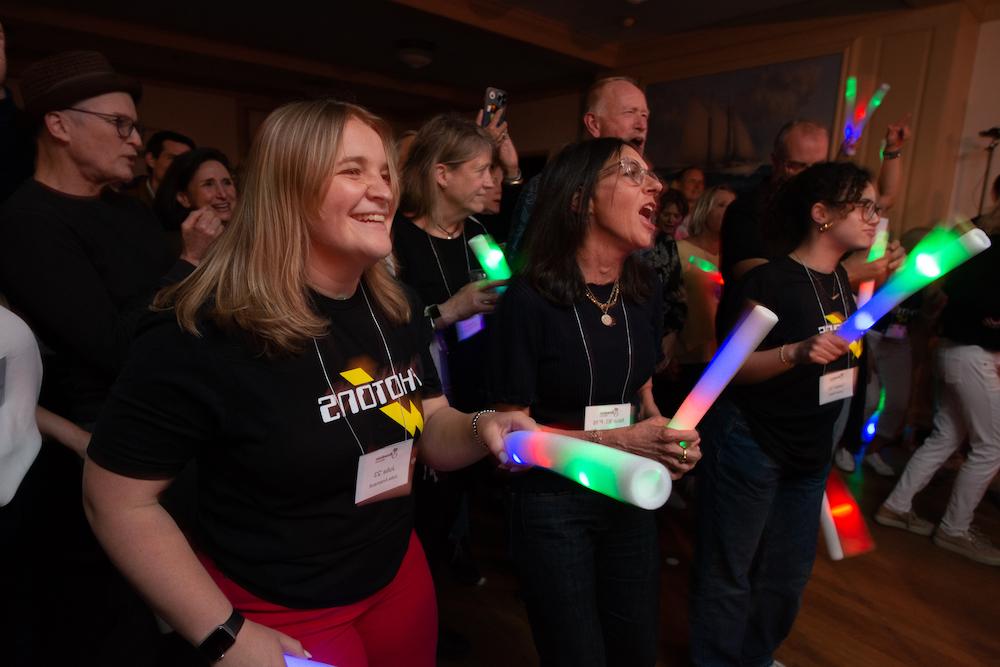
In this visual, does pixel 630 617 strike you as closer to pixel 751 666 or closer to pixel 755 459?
pixel 755 459

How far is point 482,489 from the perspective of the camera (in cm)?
371

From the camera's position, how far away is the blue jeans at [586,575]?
1.39m

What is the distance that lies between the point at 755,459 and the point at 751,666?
2.59 ft

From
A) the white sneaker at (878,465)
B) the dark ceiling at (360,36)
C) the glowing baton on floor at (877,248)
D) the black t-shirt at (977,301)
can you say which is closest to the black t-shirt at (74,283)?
the glowing baton on floor at (877,248)

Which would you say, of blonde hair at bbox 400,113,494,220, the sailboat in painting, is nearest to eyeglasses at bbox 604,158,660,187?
blonde hair at bbox 400,113,494,220

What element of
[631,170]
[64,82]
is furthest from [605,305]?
[64,82]

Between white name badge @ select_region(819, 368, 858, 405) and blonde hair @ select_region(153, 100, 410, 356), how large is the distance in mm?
1438

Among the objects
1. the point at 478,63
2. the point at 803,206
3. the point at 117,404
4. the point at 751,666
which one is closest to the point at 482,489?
the point at 751,666

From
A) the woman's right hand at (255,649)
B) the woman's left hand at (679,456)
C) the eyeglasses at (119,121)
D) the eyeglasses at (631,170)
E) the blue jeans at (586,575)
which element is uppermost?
the eyeglasses at (119,121)

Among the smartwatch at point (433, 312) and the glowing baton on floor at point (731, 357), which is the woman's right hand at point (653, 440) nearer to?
the glowing baton on floor at point (731, 357)

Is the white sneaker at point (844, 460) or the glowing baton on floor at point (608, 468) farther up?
the glowing baton on floor at point (608, 468)

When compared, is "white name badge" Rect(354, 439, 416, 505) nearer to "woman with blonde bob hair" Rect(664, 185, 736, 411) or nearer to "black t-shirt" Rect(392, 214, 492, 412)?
"black t-shirt" Rect(392, 214, 492, 412)

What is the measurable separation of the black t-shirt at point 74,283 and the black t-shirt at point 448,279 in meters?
0.81

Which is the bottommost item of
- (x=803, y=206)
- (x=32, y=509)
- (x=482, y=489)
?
(x=482, y=489)
